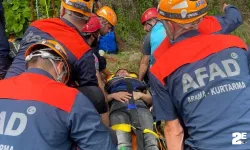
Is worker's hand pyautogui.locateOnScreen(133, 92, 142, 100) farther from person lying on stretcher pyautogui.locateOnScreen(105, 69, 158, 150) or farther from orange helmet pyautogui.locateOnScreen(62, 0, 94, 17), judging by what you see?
orange helmet pyautogui.locateOnScreen(62, 0, 94, 17)

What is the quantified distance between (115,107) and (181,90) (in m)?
2.08

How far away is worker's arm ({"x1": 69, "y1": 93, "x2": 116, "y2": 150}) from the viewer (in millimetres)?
2416

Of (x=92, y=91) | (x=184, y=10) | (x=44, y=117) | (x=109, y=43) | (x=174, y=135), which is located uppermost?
(x=184, y=10)

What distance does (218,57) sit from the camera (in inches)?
107

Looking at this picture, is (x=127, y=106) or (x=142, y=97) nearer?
(x=127, y=106)

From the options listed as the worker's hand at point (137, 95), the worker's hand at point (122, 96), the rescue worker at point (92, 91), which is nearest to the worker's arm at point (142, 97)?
the worker's hand at point (137, 95)

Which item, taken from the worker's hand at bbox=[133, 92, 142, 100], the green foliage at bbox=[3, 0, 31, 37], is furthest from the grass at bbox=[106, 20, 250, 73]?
the worker's hand at bbox=[133, 92, 142, 100]

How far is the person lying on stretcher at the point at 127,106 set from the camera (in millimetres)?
4094

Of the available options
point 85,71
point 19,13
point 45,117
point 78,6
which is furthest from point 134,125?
point 19,13

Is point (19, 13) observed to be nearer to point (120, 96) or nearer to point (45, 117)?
point (120, 96)

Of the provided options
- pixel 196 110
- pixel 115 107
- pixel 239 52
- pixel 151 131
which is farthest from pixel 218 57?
pixel 115 107

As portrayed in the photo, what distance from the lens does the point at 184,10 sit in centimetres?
284

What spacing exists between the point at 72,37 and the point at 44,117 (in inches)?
56.3

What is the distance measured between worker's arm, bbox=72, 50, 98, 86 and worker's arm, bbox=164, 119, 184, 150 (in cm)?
103
